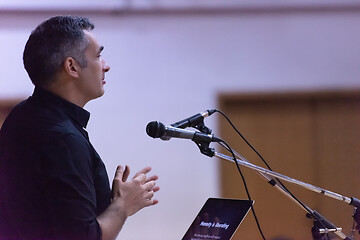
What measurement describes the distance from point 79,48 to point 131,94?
3.05 meters

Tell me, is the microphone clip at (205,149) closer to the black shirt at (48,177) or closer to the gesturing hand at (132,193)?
the gesturing hand at (132,193)

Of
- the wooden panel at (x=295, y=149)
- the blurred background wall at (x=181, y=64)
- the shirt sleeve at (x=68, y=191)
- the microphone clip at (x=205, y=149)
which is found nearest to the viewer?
the shirt sleeve at (x=68, y=191)

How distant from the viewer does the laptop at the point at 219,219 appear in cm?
199

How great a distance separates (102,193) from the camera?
1.92 m

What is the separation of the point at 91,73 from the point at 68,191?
1.53ft

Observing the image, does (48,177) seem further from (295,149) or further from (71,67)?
(295,149)

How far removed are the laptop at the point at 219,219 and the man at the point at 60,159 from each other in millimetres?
231

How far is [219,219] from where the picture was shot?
2029 millimetres

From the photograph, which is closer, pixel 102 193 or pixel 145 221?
pixel 102 193

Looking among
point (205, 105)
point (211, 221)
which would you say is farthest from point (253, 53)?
point (211, 221)

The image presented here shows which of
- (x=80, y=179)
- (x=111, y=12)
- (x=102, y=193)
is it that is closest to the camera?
(x=80, y=179)

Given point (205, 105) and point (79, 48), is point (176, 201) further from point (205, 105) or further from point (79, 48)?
point (79, 48)

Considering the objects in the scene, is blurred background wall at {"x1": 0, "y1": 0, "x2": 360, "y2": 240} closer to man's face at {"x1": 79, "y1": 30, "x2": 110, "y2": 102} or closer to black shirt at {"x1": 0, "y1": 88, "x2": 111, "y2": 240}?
man's face at {"x1": 79, "y1": 30, "x2": 110, "y2": 102}

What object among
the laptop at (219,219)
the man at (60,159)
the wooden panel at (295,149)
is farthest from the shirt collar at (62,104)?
the wooden panel at (295,149)
